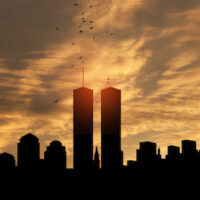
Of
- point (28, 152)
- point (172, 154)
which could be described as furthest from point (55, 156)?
point (172, 154)

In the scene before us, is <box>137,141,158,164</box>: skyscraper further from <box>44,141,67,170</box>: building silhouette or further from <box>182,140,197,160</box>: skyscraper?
<box>44,141,67,170</box>: building silhouette

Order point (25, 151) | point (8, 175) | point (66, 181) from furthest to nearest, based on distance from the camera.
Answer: point (66, 181)
point (25, 151)
point (8, 175)

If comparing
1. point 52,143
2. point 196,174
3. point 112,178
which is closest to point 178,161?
point 196,174

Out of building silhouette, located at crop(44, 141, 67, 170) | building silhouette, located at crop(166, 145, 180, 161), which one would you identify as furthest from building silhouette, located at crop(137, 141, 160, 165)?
building silhouette, located at crop(44, 141, 67, 170)

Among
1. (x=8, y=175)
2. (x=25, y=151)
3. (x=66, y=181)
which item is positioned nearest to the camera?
(x=8, y=175)

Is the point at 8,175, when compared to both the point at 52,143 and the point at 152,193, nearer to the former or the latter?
the point at 52,143

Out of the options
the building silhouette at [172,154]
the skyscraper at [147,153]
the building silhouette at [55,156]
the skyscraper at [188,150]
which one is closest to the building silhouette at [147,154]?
the skyscraper at [147,153]

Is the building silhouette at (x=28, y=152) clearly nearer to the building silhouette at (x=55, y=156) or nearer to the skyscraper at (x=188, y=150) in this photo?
the building silhouette at (x=55, y=156)

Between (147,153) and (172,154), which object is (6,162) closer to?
(147,153)
